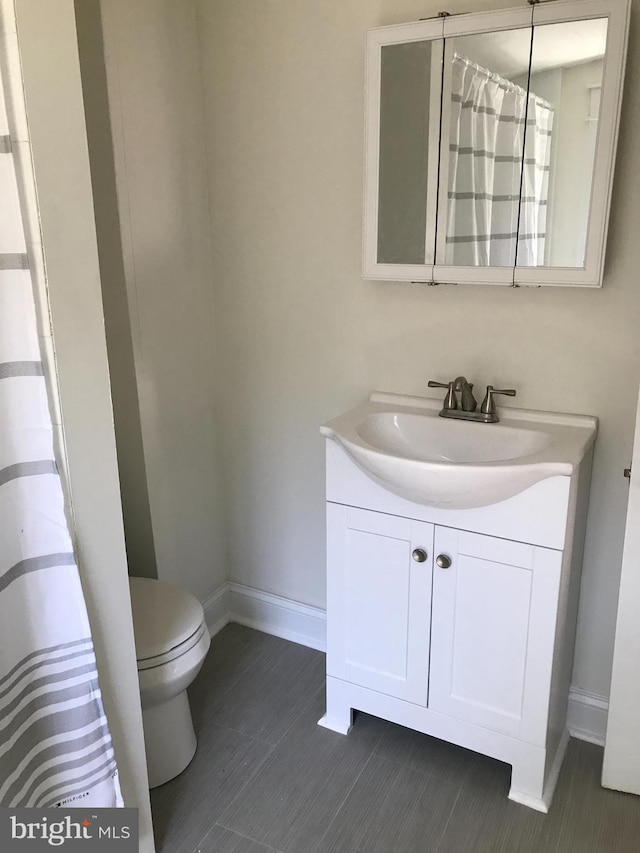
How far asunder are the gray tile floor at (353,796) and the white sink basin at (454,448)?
0.83 meters

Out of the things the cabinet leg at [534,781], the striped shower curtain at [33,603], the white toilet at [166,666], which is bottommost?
the cabinet leg at [534,781]

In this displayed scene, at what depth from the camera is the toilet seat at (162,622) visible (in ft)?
6.11

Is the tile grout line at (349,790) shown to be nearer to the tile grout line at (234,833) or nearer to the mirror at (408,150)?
the tile grout line at (234,833)

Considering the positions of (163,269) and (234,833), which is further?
(163,269)

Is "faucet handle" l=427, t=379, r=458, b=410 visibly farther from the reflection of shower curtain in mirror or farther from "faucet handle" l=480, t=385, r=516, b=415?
the reflection of shower curtain in mirror

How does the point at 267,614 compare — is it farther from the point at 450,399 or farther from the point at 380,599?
the point at 450,399

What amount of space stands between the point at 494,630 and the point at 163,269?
1.44 m

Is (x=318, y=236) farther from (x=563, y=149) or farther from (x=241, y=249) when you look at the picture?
(x=563, y=149)

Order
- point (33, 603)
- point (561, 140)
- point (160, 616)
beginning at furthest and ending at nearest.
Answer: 1. point (160, 616)
2. point (561, 140)
3. point (33, 603)

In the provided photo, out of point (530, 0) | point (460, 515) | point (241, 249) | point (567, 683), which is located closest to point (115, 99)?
A: point (241, 249)

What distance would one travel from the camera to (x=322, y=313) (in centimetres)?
229

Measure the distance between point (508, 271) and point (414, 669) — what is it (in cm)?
111

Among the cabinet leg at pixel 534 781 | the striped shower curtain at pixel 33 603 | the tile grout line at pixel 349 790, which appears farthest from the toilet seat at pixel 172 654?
the cabinet leg at pixel 534 781

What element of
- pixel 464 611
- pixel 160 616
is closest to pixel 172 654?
pixel 160 616
